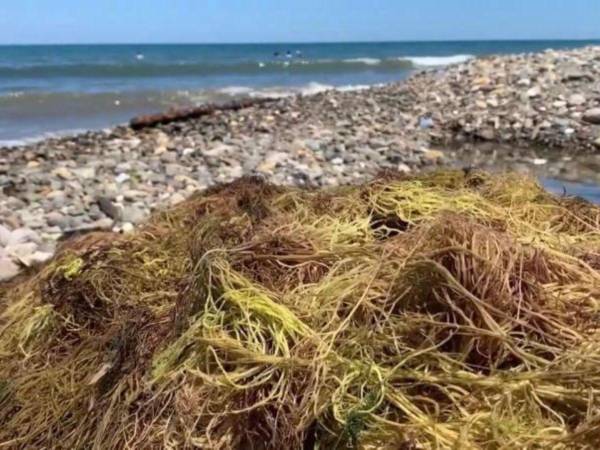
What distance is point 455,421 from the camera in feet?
6.86

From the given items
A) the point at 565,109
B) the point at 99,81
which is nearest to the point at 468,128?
the point at 565,109

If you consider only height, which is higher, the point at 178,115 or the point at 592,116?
the point at 592,116

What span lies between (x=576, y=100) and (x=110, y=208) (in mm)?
8439

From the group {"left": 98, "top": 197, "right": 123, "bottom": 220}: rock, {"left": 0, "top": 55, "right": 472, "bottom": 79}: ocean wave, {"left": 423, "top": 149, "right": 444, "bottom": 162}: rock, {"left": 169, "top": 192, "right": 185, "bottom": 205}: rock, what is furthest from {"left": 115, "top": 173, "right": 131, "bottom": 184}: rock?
{"left": 0, "top": 55, "right": 472, "bottom": 79}: ocean wave

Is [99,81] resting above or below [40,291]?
below

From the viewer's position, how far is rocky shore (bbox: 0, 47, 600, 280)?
7176 millimetres

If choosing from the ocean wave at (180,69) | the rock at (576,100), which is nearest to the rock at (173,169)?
the rock at (576,100)

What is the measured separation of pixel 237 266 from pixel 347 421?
2.59 feet

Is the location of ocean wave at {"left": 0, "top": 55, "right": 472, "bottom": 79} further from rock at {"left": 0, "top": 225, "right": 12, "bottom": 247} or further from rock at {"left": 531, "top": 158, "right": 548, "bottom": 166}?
rock at {"left": 0, "top": 225, "right": 12, "bottom": 247}

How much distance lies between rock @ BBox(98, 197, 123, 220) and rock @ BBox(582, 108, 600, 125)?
7.60 metres

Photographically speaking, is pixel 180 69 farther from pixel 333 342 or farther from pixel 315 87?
pixel 333 342

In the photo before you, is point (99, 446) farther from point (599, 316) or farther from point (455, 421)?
point (599, 316)

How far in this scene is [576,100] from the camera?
1230 cm

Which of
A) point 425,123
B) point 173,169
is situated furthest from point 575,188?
point 425,123
